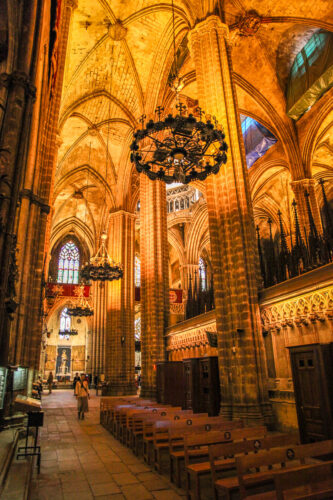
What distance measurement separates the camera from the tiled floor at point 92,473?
13.0 feet

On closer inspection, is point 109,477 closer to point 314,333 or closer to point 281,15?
point 314,333

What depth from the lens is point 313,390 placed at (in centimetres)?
543

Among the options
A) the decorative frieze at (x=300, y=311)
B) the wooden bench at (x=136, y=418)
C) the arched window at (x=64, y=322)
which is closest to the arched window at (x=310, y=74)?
the decorative frieze at (x=300, y=311)

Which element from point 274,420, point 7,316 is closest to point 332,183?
point 274,420

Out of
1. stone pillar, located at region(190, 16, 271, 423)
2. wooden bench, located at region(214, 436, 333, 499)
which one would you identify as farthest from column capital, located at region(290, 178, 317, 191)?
wooden bench, located at region(214, 436, 333, 499)

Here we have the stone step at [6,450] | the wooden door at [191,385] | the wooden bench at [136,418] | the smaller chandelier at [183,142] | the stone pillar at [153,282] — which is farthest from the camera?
the stone pillar at [153,282]

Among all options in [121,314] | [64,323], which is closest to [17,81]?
[121,314]

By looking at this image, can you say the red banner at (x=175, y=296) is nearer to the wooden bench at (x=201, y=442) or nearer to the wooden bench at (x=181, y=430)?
the wooden bench at (x=181, y=430)

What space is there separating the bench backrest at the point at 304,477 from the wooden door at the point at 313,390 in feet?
8.68

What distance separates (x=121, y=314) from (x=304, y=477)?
17145 mm

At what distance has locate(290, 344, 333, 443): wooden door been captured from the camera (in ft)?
16.8

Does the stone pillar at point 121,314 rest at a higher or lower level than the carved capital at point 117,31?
lower

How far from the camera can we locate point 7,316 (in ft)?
16.7

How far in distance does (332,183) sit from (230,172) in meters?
15.4
